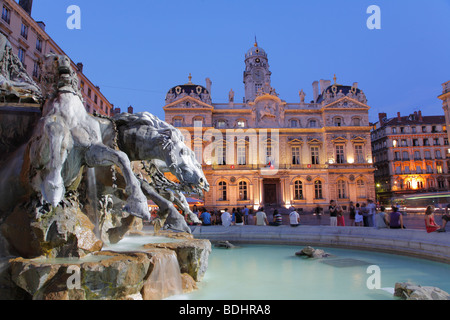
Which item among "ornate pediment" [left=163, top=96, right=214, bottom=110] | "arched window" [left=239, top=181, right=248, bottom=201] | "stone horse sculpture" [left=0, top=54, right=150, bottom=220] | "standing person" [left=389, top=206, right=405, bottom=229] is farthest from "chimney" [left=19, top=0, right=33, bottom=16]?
"standing person" [left=389, top=206, right=405, bottom=229]

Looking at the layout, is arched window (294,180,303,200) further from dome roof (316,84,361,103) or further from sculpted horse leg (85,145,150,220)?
sculpted horse leg (85,145,150,220)

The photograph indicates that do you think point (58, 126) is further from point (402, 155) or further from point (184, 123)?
point (402, 155)

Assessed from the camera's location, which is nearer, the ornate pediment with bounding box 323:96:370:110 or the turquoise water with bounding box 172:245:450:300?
the turquoise water with bounding box 172:245:450:300

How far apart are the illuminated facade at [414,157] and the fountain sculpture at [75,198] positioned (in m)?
54.8

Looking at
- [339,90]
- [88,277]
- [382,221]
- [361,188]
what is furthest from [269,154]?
[88,277]

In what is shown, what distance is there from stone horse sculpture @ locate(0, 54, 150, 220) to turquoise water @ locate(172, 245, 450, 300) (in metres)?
2.11

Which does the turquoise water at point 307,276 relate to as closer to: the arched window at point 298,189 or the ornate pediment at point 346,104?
the arched window at point 298,189

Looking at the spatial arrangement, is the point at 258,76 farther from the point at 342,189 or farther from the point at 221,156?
the point at 342,189

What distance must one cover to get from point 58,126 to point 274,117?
3290 cm

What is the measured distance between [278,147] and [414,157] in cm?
3140

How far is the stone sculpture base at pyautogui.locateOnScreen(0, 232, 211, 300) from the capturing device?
10.3ft

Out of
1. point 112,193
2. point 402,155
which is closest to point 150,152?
point 112,193

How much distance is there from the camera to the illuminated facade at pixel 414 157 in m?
50.3

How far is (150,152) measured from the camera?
4.66 metres
